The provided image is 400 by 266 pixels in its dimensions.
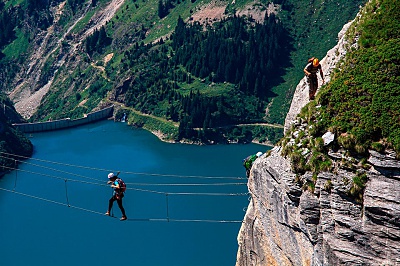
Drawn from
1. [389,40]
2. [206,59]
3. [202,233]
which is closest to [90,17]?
[206,59]

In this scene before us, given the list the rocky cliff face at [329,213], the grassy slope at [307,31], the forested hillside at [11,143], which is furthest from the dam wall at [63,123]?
the rocky cliff face at [329,213]

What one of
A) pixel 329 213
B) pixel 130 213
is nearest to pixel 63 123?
A: pixel 130 213

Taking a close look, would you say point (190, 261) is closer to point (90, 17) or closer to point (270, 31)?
point (270, 31)

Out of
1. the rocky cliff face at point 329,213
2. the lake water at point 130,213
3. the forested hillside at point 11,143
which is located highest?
the rocky cliff face at point 329,213

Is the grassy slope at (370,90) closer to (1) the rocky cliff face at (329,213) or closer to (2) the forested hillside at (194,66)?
(1) the rocky cliff face at (329,213)

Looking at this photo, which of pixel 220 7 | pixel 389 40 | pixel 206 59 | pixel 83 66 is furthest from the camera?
pixel 83 66

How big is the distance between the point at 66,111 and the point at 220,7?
36872 mm

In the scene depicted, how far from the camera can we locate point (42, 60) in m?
164

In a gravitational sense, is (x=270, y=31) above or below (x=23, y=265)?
above

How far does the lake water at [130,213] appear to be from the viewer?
66.6 meters

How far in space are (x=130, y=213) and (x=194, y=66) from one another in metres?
Answer: 55.5

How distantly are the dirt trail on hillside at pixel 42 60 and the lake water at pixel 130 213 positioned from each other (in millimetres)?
47059

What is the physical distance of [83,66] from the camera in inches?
5910

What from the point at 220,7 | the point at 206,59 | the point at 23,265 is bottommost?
the point at 23,265
